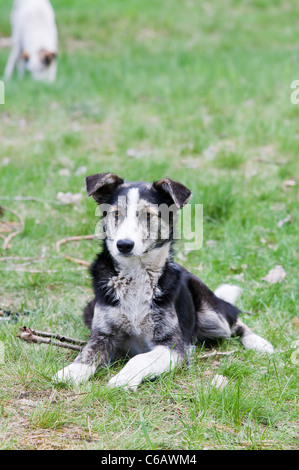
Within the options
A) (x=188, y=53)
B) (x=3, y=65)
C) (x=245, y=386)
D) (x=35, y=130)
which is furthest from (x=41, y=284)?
(x=3, y=65)

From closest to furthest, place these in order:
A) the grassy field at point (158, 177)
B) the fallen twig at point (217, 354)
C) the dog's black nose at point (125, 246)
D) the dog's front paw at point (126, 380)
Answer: the grassy field at point (158, 177) → the dog's front paw at point (126, 380) → the dog's black nose at point (125, 246) → the fallen twig at point (217, 354)

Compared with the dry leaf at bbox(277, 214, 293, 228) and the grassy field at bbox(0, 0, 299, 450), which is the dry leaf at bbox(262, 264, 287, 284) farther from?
the dry leaf at bbox(277, 214, 293, 228)

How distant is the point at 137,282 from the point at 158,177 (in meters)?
3.12

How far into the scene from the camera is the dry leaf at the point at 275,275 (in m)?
5.09

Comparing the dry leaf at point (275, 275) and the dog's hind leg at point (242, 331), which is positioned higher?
the dry leaf at point (275, 275)

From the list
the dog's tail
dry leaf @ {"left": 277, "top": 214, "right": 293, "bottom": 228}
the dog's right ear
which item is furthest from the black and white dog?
dry leaf @ {"left": 277, "top": 214, "right": 293, "bottom": 228}

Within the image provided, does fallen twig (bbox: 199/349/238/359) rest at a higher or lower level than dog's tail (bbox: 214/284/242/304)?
lower

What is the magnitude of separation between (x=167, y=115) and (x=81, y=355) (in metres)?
6.11

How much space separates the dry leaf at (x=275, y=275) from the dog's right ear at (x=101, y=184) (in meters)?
1.78

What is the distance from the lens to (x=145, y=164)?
7137 millimetres

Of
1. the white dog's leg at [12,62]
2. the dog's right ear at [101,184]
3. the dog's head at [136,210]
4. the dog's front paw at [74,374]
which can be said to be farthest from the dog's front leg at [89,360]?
the white dog's leg at [12,62]

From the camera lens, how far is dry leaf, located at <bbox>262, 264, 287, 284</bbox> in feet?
16.7

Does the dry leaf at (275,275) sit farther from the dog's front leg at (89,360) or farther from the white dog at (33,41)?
the white dog at (33,41)

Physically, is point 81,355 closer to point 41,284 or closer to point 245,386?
point 245,386
